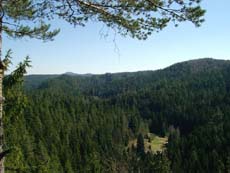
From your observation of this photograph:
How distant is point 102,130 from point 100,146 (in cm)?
1440

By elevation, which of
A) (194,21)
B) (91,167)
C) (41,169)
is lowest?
(91,167)

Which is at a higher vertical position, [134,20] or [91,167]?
[134,20]

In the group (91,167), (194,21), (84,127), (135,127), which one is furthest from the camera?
(135,127)

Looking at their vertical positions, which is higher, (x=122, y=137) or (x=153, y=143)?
(x=122, y=137)

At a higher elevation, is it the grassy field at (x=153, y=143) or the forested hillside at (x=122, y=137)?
the forested hillside at (x=122, y=137)

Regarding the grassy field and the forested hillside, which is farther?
the grassy field

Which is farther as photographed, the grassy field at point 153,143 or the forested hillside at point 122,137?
the grassy field at point 153,143

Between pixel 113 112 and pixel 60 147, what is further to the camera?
pixel 113 112

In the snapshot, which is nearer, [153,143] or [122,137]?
[153,143]

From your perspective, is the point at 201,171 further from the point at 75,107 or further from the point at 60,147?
the point at 75,107

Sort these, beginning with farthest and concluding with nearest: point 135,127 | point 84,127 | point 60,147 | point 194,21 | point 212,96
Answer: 1. point 212,96
2. point 135,127
3. point 84,127
4. point 60,147
5. point 194,21

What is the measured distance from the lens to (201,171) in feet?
258

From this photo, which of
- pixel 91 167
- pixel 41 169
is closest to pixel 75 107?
pixel 91 167

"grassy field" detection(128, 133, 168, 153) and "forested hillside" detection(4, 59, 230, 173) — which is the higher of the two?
"forested hillside" detection(4, 59, 230, 173)
